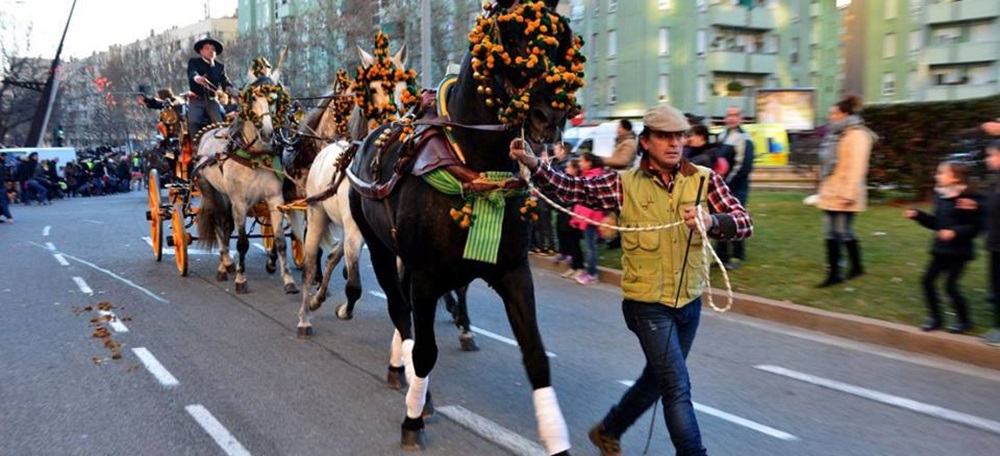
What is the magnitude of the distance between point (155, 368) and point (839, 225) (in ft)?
22.8

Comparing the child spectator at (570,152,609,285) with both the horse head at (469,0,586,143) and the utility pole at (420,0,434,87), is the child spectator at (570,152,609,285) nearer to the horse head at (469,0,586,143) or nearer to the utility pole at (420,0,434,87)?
the utility pole at (420,0,434,87)

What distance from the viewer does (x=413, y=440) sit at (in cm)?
512

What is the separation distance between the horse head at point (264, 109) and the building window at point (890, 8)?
161 feet

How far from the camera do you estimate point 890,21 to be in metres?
51.1

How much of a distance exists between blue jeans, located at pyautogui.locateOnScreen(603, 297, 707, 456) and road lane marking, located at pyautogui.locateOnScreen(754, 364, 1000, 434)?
265 centimetres

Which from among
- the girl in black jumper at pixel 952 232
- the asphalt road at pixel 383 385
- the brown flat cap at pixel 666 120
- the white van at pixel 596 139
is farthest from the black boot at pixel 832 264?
the white van at pixel 596 139

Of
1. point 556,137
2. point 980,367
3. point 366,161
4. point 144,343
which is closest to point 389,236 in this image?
point 366,161

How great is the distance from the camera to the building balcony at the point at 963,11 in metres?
46.3

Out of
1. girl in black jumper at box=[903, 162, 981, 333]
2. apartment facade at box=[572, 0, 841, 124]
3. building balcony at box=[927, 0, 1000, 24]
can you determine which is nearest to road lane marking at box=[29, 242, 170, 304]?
girl in black jumper at box=[903, 162, 981, 333]

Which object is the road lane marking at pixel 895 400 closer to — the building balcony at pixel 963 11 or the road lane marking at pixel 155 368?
the road lane marking at pixel 155 368

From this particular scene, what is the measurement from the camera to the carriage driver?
1219cm

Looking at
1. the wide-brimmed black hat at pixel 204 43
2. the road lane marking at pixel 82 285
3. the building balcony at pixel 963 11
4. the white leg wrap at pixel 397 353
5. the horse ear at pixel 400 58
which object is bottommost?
the road lane marking at pixel 82 285

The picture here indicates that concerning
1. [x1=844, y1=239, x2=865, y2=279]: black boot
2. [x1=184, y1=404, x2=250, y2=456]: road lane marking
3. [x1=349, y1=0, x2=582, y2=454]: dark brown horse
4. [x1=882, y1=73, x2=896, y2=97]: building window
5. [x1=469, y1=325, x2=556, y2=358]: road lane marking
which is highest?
[x1=882, y1=73, x2=896, y2=97]: building window

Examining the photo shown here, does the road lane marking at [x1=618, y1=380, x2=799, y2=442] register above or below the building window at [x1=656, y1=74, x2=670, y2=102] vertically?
below
